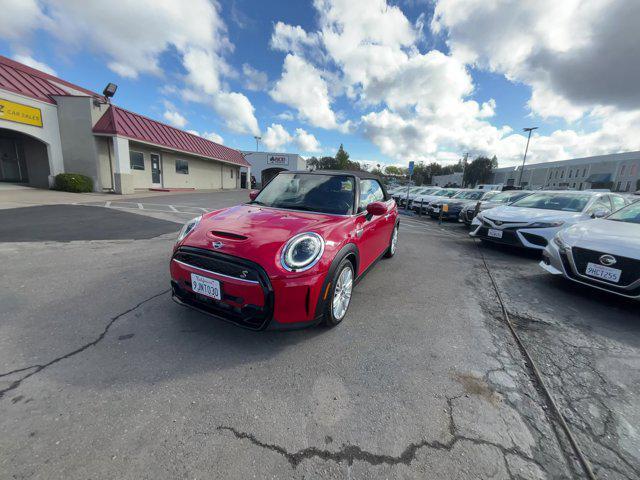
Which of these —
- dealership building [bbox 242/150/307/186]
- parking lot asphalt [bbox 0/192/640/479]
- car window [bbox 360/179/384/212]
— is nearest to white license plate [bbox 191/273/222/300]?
parking lot asphalt [bbox 0/192/640/479]

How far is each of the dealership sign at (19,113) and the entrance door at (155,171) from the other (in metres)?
5.47

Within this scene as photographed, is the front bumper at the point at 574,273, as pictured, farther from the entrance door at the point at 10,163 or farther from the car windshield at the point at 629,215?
the entrance door at the point at 10,163

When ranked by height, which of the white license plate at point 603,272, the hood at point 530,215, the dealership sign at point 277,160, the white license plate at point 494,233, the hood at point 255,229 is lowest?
the white license plate at point 603,272

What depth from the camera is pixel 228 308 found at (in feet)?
7.66

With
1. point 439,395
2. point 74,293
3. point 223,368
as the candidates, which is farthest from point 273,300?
point 74,293

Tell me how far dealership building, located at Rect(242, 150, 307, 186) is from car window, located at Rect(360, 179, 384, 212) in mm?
36314

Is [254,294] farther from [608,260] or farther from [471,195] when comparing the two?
[471,195]

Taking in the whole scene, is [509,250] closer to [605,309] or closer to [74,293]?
[605,309]

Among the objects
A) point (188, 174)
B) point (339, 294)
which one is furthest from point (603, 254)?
point (188, 174)

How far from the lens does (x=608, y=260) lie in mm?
3387

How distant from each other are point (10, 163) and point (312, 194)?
763 inches

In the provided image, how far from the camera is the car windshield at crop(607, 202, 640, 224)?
13.7ft

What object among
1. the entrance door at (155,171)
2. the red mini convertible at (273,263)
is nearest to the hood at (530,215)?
the red mini convertible at (273,263)

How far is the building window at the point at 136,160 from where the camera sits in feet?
51.9
